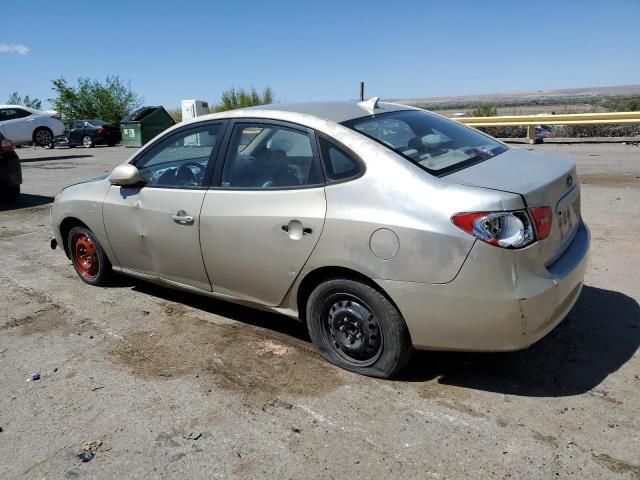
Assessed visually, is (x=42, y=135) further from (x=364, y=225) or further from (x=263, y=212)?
(x=364, y=225)

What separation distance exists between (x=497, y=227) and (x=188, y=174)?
233 centimetres

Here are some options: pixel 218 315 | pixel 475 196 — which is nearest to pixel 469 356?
pixel 475 196

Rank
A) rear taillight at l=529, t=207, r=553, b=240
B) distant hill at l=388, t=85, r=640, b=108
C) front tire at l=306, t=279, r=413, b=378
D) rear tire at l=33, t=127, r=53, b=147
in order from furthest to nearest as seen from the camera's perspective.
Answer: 1. distant hill at l=388, t=85, r=640, b=108
2. rear tire at l=33, t=127, r=53, b=147
3. front tire at l=306, t=279, r=413, b=378
4. rear taillight at l=529, t=207, r=553, b=240

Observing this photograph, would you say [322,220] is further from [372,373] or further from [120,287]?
[120,287]

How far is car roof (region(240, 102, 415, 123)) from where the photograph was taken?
3.73m

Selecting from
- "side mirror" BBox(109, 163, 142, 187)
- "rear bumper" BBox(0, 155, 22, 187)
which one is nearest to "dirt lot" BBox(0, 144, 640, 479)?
"side mirror" BBox(109, 163, 142, 187)

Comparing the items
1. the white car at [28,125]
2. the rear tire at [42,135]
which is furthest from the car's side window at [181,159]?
the rear tire at [42,135]

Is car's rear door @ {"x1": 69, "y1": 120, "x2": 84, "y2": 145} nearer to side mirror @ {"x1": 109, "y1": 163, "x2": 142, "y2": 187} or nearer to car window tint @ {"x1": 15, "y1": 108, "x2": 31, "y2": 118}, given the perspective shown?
car window tint @ {"x1": 15, "y1": 108, "x2": 31, "y2": 118}

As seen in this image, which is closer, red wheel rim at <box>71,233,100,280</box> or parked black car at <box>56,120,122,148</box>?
red wheel rim at <box>71,233,100,280</box>

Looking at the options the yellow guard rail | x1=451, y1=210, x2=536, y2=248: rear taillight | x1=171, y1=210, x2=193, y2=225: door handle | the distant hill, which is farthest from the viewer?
the distant hill

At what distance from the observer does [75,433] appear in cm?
306

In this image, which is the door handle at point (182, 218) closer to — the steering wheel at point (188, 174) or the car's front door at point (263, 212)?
the car's front door at point (263, 212)

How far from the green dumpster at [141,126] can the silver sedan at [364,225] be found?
2102cm

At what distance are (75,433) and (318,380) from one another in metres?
1.37
